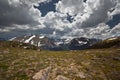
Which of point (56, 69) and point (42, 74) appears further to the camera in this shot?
point (56, 69)

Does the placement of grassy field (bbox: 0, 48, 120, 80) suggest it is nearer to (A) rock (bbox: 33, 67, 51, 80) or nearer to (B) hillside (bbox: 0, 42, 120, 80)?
(B) hillside (bbox: 0, 42, 120, 80)

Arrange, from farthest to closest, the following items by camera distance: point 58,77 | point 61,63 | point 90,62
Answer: point 90,62 < point 61,63 < point 58,77

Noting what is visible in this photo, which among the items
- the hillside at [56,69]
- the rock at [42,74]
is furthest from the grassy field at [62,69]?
the rock at [42,74]

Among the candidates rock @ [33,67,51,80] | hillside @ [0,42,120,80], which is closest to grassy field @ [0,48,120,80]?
hillside @ [0,42,120,80]

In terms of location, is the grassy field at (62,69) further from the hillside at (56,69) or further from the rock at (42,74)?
the rock at (42,74)

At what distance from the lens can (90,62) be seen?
146750mm

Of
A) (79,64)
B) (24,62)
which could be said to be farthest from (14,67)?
(79,64)

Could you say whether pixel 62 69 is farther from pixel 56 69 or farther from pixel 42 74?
pixel 42 74

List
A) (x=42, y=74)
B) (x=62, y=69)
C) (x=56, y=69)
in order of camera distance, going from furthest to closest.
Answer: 1. (x=62, y=69)
2. (x=56, y=69)
3. (x=42, y=74)

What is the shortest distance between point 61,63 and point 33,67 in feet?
65.7

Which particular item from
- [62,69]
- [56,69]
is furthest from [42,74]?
[62,69]

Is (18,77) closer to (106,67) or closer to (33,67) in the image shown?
(33,67)

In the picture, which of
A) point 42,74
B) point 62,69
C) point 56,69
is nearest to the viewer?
point 42,74

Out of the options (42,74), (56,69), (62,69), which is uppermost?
(56,69)
